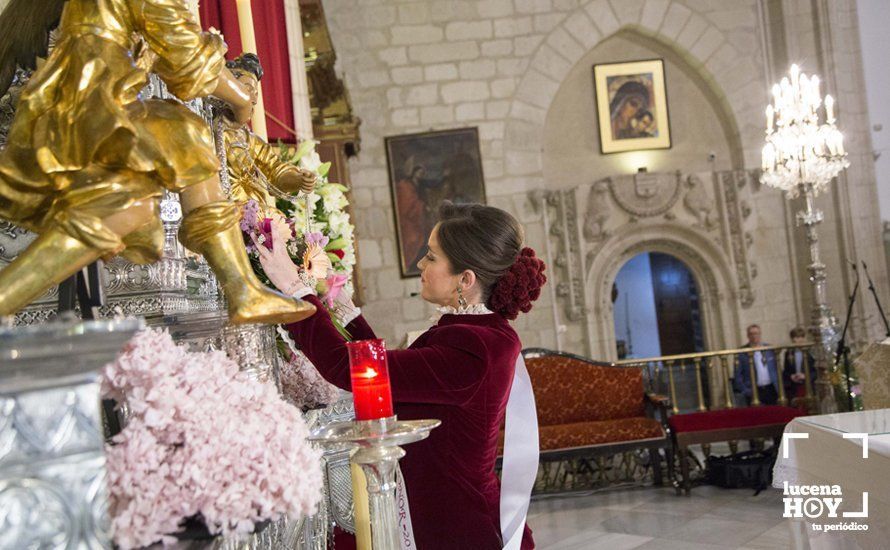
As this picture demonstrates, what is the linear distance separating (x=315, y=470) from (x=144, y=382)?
8.4 inches

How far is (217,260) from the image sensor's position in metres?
1.03

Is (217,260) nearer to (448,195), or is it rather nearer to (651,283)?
(448,195)

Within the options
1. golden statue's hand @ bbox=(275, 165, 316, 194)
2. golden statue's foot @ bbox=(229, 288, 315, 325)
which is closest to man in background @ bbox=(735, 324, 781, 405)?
golden statue's hand @ bbox=(275, 165, 316, 194)

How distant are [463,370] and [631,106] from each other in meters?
9.87

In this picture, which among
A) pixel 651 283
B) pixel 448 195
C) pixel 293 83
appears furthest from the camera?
pixel 651 283

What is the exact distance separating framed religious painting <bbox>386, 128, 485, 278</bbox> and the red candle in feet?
30.7

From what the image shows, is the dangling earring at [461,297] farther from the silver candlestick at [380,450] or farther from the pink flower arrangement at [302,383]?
the silver candlestick at [380,450]

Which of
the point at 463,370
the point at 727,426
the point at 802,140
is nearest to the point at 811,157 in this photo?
the point at 802,140

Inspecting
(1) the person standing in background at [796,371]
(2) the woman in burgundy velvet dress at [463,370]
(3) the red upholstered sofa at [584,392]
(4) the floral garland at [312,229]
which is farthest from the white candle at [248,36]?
(1) the person standing in background at [796,371]

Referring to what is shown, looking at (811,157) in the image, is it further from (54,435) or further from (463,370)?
(54,435)

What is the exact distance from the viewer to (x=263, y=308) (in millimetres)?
1030

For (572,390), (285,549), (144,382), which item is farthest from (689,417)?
(144,382)

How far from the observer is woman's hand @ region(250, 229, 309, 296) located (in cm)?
154

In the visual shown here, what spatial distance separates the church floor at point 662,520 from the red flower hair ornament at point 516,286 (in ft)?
10.8
